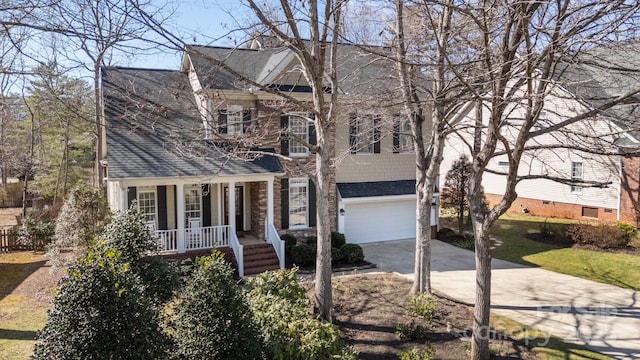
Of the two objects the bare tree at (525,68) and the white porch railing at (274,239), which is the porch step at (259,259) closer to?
the white porch railing at (274,239)

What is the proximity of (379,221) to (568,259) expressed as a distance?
7323mm

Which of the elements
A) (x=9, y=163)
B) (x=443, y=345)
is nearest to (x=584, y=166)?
(x=443, y=345)

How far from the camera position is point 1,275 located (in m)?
14.2

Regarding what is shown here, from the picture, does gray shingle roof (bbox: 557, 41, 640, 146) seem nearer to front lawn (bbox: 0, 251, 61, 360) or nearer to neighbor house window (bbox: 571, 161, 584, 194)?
front lawn (bbox: 0, 251, 61, 360)

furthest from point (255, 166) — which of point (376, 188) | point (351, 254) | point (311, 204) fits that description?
point (376, 188)

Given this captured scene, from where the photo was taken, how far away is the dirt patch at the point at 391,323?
27.7 feet

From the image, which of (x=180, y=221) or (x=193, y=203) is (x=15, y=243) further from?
(x=180, y=221)

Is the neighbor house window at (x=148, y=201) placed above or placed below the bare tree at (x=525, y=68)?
below

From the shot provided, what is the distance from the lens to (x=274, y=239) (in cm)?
1568

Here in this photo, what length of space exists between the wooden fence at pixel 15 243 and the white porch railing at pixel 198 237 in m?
6.11

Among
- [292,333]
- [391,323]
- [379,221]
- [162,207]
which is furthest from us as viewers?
[379,221]

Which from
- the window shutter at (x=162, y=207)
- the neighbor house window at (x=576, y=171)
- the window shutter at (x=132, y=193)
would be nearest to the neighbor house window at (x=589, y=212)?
the neighbor house window at (x=576, y=171)

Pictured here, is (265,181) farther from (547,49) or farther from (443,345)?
(547,49)

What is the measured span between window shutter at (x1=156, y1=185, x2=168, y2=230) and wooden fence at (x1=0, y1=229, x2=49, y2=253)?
17.0ft
